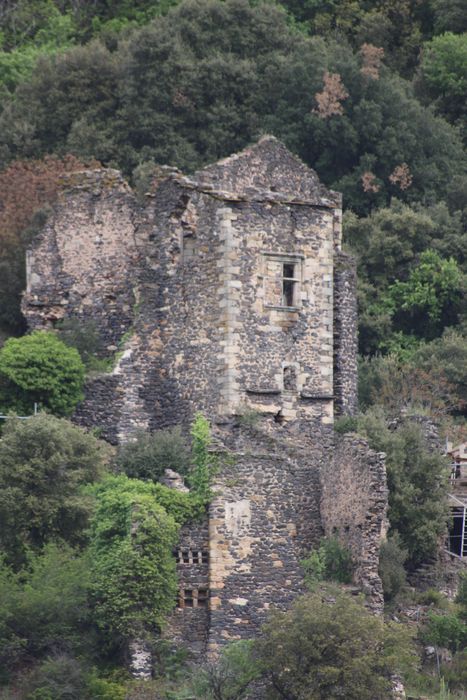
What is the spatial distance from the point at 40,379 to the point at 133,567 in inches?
354

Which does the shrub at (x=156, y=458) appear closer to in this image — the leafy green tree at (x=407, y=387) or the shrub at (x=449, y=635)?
the shrub at (x=449, y=635)

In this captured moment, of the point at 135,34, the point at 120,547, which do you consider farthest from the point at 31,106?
the point at 120,547

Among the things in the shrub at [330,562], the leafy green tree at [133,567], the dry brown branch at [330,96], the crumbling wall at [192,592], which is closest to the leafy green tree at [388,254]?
the dry brown branch at [330,96]

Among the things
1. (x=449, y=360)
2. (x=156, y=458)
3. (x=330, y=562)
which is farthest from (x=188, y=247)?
(x=449, y=360)

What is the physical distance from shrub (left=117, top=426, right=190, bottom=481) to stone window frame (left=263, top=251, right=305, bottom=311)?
154 inches

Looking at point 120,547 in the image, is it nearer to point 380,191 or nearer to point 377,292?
point 377,292

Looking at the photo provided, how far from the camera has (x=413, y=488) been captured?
6034 cm

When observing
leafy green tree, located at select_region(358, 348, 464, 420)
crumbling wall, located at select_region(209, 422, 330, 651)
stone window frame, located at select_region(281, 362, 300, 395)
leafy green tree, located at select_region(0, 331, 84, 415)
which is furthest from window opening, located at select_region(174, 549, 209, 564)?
leafy green tree, located at select_region(358, 348, 464, 420)

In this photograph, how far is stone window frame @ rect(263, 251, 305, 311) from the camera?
61.8 m

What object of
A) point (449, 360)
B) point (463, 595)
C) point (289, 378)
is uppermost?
point (289, 378)

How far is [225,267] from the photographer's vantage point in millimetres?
61469

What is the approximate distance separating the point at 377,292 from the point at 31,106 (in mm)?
12531

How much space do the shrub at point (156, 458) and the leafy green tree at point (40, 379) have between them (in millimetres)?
2755

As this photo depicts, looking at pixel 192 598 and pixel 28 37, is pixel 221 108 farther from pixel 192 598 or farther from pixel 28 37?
pixel 192 598
